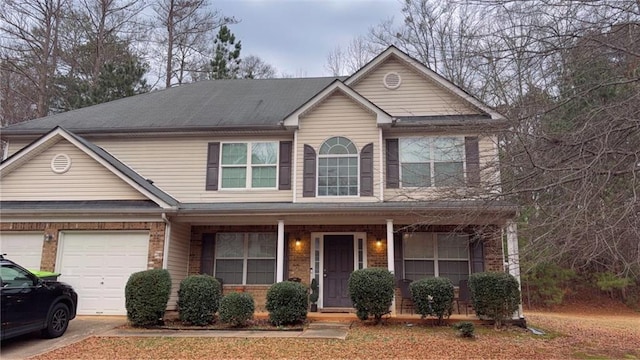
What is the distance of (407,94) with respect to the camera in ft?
42.7

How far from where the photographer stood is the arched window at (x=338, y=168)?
38.8ft

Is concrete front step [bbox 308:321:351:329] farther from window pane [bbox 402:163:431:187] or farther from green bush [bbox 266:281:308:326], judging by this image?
window pane [bbox 402:163:431:187]

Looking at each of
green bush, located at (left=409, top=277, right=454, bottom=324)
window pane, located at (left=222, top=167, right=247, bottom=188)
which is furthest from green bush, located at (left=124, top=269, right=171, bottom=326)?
green bush, located at (left=409, top=277, right=454, bottom=324)

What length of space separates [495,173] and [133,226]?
338 inches

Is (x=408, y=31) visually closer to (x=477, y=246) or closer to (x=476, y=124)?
(x=477, y=246)

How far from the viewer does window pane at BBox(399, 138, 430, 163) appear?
12117mm

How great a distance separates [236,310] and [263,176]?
4012mm

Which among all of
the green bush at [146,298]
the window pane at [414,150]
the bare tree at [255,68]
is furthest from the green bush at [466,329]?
the bare tree at [255,68]

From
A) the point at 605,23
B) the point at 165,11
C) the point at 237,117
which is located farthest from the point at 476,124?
the point at 165,11

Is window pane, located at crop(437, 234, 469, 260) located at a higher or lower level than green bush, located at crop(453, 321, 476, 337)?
higher

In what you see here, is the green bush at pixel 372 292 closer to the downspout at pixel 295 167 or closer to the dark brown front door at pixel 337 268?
the dark brown front door at pixel 337 268

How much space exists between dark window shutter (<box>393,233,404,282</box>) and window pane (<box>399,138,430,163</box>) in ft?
6.68

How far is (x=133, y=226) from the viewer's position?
36.8 feet

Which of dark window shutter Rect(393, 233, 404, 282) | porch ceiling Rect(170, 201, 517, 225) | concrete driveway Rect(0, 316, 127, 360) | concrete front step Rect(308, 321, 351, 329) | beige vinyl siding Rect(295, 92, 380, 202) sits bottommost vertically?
concrete driveway Rect(0, 316, 127, 360)
